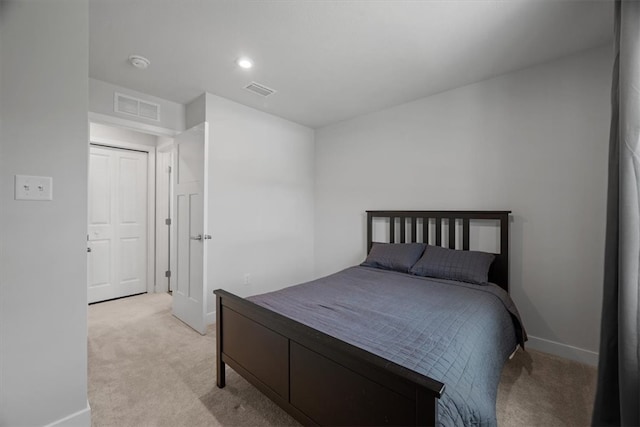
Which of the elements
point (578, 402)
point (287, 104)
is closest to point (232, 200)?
point (287, 104)

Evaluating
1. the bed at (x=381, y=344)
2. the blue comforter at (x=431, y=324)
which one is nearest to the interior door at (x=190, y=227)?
the bed at (x=381, y=344)

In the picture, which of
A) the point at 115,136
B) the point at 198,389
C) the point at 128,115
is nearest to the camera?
the point at 198,389

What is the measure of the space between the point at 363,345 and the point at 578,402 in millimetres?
1577

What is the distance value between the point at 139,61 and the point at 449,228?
320 centimetres

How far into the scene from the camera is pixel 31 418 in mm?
1395

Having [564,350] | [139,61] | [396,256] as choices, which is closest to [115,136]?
[139,61]

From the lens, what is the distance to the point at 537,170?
7.95 ft

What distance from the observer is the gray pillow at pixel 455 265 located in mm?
2385

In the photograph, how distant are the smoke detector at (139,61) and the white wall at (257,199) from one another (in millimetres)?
648

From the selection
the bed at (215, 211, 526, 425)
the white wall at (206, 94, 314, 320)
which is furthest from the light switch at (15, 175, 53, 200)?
the white wall at (206, 94, 314, 320)

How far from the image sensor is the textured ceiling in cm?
177

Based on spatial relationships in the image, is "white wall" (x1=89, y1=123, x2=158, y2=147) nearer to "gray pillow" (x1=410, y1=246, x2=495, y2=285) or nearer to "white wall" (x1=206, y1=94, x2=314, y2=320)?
"white wall" (x1=206, y1=94, x2=314, y2=320)

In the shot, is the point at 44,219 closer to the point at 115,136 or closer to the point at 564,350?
the point at 115,136

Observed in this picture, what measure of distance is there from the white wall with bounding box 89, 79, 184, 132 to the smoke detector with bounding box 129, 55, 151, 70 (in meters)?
0.56
